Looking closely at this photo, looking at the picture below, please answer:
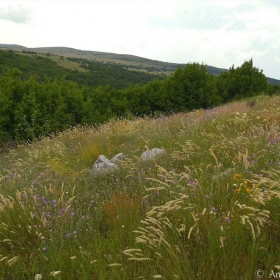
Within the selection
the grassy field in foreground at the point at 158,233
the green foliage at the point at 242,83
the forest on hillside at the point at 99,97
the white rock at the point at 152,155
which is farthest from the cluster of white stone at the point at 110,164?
the green foliage at the point at 242,83

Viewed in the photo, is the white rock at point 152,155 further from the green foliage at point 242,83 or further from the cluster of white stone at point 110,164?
the green foliage at point 242,83

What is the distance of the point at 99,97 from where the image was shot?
24.3m

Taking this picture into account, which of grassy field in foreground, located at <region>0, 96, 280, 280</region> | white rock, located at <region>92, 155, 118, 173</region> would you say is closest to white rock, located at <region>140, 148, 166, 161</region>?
white rock, located at <region>92, 155, 118, 173</region>

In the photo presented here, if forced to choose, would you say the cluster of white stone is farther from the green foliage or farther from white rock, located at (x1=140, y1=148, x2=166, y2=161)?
the green foliage

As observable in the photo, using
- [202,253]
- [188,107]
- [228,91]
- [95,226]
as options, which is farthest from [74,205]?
[228,91]

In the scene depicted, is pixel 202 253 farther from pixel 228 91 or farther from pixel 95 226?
pixel 228 91

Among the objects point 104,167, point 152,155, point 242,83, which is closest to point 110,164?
point 104,167

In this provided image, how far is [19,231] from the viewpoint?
2.62 metres

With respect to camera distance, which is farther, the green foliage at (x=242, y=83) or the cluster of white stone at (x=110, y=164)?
the green foliage at (x=242, y=83)

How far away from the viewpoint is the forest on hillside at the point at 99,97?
12875mm

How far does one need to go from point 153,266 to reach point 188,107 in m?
22.5

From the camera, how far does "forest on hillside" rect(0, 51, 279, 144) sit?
12.9 metres

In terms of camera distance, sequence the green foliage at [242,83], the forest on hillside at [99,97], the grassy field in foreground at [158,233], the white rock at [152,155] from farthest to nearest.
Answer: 1. the green foliage at [242,83]
2. the forest on hillside at [99,97]
3. the white rock at [152,155]
4. the grassy field in foreground at [158,233]

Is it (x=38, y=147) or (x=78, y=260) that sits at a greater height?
(x=78, y=260)
